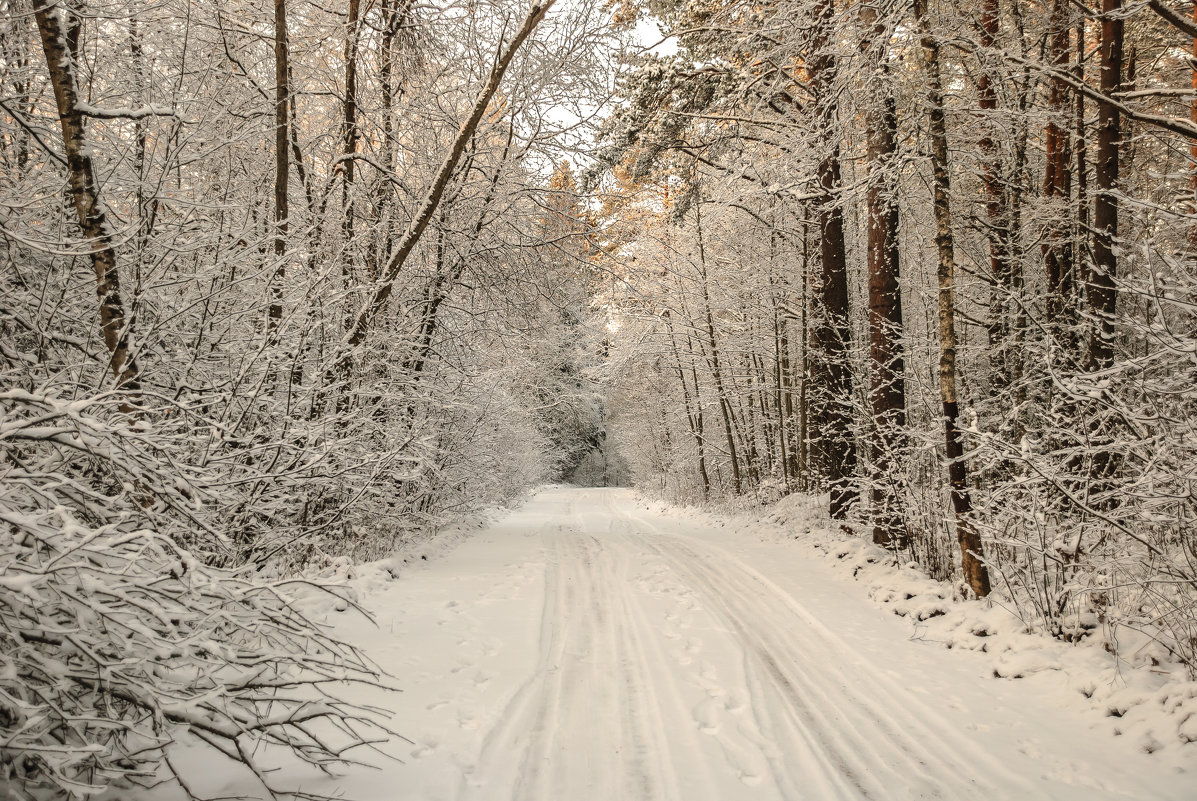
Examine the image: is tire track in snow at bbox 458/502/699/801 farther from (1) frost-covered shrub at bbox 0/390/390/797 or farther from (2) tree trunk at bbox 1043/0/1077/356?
(2) tree trunk at bbox 1043/0/1077/356

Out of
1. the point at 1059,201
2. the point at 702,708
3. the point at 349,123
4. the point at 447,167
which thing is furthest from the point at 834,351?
the point at 349,123

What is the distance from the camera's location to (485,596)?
6641 millimetres

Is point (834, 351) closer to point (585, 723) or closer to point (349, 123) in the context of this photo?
point (585, 723)

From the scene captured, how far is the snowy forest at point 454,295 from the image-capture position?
233 centimetres

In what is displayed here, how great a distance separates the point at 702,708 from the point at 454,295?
710cm

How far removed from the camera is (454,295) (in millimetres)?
9195

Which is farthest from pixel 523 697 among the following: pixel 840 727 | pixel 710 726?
pixel 840 727

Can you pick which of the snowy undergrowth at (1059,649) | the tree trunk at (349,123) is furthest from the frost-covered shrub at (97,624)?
the tree trunk at (349,123)

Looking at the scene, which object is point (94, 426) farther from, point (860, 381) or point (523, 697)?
point (860, 381)

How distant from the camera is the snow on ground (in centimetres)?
307

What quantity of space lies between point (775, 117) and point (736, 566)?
303 inches

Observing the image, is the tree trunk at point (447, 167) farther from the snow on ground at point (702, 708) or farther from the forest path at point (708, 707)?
the forest path at point (708, 707)

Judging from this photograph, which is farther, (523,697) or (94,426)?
(523,697)

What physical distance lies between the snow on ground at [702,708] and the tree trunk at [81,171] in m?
2.73
